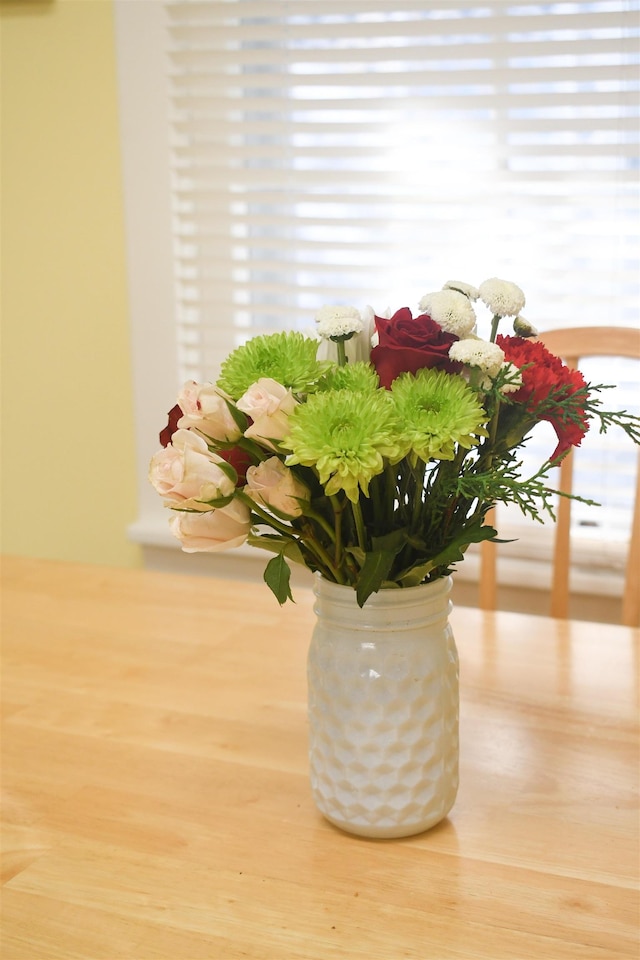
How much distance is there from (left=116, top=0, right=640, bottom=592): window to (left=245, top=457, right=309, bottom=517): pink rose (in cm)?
118

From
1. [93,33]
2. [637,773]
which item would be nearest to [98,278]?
[93,33]

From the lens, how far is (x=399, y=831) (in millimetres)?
730

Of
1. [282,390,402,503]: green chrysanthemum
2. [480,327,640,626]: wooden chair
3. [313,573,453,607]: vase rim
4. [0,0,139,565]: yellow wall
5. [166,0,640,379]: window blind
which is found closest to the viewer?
[282,390,402,503]: green chrysanthemum

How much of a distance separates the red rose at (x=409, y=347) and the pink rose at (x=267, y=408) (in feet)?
0.22

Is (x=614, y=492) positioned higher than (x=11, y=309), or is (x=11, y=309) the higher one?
(x=11, y=309)

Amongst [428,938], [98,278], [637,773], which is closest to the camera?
[428,938]

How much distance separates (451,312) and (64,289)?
66.4 inches

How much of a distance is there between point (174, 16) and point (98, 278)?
0.55 metres

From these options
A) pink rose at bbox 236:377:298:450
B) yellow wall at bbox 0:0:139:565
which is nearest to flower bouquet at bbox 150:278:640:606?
pink rose at bbox 236:377:298:450

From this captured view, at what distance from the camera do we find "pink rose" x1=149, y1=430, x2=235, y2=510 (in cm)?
63

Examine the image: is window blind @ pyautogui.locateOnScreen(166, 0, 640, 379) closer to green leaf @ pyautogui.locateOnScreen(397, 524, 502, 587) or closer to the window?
the window

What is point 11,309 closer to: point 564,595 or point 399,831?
point 564,595

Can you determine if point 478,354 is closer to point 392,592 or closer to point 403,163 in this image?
point 392,592

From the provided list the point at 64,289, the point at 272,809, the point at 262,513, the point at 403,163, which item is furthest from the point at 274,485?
the point at 64,289
